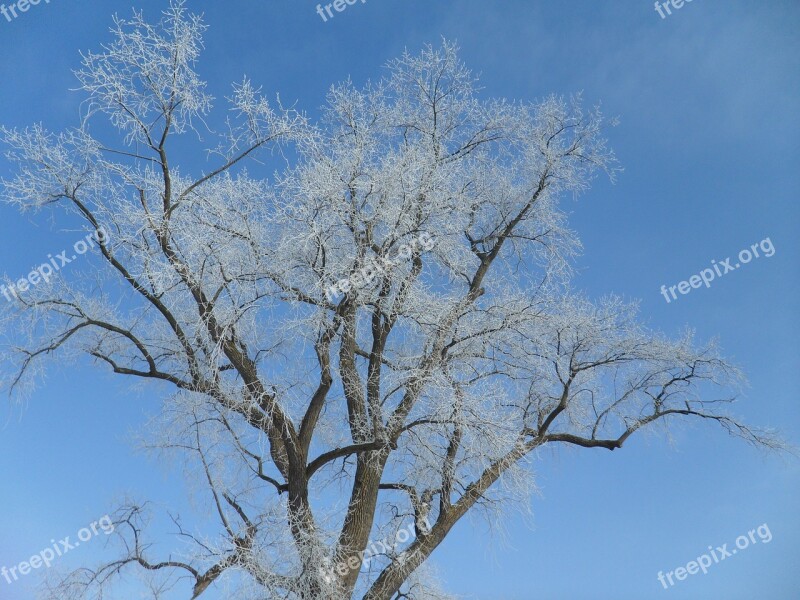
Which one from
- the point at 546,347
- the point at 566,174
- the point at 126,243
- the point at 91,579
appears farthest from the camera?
the point at 566,174

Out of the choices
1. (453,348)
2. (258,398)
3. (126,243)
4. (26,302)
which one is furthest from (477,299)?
(26,302)

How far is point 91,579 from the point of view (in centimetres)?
851

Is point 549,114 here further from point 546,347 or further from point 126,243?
point 126,243

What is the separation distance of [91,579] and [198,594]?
120 centimetres

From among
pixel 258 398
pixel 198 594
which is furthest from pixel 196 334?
pixel 198 594

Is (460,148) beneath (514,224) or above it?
above

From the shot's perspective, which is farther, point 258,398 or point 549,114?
point 549,114

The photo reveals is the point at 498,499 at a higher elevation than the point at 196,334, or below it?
below

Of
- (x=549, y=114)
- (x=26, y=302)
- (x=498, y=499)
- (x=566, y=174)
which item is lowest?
(x=498, y=499)

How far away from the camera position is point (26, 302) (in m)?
8.10

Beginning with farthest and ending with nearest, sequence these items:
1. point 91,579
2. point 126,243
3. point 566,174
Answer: point 566,174 → point 91,579 → point 126,243

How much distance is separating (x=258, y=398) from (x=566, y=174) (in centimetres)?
487

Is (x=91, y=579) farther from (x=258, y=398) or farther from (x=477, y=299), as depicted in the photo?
(x=477, y=299)

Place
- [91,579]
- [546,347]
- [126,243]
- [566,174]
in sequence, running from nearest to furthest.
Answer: [126,243]
[91,579]
[546,347]
[566,174]
